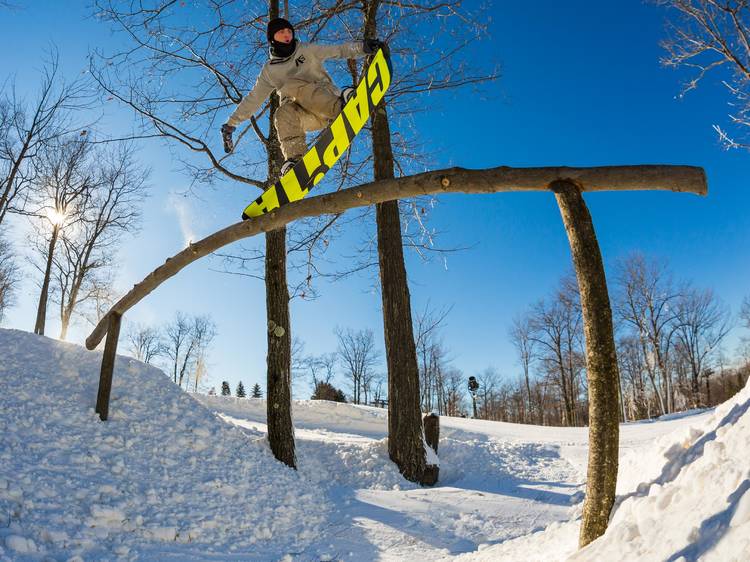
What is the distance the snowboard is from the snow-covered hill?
2.79m

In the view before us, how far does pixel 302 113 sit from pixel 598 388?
3.87 metres

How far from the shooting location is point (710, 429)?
214 centimetres

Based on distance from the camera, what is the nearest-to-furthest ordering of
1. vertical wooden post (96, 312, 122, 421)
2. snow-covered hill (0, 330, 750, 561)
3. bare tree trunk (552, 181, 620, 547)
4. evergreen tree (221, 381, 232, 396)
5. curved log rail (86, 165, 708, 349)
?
snow-covered hill (0, 330, 750, 561), bare tree trunk (552, 181, 620, 547), curved log rail (86, 165, 708, 349), vertical wooden post (96, 312, 122, 421), evergreen tree (221, 381, 232, 396)

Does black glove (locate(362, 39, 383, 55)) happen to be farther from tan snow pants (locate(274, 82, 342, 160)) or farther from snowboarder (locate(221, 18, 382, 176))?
tan snow pants (locate(274, 82, 342, 160))

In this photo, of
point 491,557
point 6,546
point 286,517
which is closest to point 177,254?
point 6,546

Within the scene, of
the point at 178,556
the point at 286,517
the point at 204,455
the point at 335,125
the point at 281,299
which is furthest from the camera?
the point at 281,299

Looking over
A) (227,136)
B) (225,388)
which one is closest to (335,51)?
(227,136)

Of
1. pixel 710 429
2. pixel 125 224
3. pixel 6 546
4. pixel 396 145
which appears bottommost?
pixel 6 546

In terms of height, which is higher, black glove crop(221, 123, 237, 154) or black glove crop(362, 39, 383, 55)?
black glove crop(362, 39, 383, 55)

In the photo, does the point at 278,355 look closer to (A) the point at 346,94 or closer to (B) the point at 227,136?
(B) the point at 227,136

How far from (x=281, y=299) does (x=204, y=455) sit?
7.93 ft

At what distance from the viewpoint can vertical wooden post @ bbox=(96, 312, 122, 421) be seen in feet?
17.3

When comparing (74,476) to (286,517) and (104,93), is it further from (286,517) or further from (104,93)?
(104,93)

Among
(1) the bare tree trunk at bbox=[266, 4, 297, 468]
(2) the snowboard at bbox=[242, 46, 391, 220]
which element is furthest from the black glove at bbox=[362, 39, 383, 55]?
(1) the bare tree trunk at bbox=[266, 4, 297, 468]
